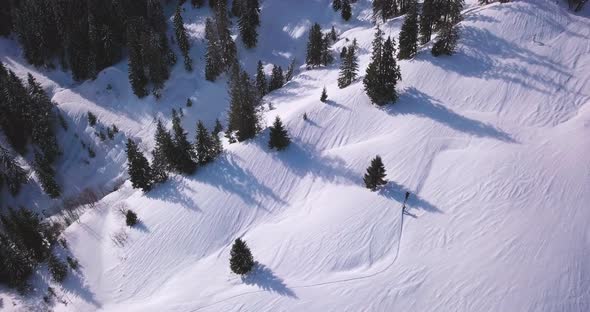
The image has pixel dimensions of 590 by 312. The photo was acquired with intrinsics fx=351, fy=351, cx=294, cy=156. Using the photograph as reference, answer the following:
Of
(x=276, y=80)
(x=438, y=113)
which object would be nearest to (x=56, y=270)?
(x=276, y=80)

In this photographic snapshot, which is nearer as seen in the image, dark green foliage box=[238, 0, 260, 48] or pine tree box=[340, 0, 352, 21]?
dark green foliage box=[238, 0, 260, 48]

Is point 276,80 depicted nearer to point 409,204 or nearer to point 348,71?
point 348,71

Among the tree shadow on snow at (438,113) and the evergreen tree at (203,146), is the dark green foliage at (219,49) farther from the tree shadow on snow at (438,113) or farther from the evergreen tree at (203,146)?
the tree shadow on snow at (438,113)

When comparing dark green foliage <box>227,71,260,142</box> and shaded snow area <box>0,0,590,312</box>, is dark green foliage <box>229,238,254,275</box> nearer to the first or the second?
shaded snow area <box>0,0,590,312</box>

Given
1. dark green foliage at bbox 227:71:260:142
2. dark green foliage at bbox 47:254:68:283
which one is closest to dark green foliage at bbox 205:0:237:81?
dark green foliage at bbox 227:71:260:142

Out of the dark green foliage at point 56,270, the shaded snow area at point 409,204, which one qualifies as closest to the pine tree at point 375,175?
the shaded snow area at point 409,204

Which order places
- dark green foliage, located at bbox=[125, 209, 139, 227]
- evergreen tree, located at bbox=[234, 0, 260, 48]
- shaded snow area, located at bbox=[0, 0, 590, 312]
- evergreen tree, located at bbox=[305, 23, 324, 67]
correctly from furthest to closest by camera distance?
evergreen tree, located at bbox=[234, 0, 260, 48], evergreen tree, located at bbox=[305, 23, 324, 67], dark green foliage, located at bbox=[125, 209, 139, 227], shaded snow area, located at bbox=[0, 0, 590, 312]
